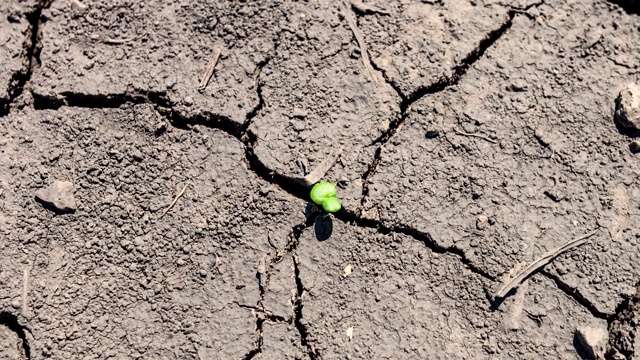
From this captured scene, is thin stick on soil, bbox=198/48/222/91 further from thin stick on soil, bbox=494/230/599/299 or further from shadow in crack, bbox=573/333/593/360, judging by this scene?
shadow in crack, bbox=573/333/593/360

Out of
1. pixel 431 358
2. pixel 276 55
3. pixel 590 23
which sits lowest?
pixel 431 358

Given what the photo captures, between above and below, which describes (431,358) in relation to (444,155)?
below

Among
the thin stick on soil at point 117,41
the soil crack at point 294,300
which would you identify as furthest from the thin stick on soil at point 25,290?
the thin stick on soil at point 117,41

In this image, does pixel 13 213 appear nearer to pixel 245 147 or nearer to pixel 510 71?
pixel 245 147

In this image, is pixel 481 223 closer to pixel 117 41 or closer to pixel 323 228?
pixel 323 228

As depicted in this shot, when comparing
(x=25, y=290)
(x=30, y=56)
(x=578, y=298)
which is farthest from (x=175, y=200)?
(x=578, y=298)

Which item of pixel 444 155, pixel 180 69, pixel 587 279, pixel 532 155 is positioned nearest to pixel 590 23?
pixel 532 155

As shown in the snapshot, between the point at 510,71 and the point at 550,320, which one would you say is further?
the point at 510,71

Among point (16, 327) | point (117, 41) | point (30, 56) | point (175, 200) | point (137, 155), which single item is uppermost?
point (117, 41)
